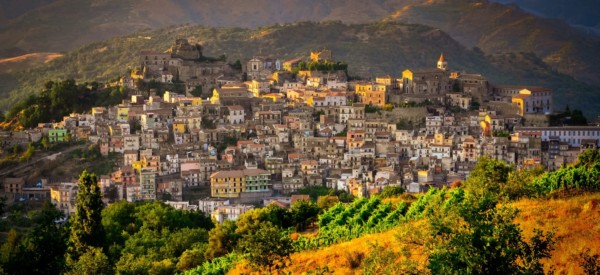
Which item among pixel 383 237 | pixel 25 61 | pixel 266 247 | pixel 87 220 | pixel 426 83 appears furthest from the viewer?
pixel 25 61

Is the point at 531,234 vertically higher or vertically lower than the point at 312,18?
lower

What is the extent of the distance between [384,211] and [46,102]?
104 feet

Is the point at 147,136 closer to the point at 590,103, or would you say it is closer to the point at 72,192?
the point at 72,192

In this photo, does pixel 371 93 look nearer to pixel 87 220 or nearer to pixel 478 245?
pixel 87 220

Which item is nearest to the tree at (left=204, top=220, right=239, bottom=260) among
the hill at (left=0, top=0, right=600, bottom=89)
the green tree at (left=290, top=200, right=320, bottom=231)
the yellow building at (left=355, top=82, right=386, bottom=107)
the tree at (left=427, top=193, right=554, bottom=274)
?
the green tree at (left=290, top=200, right=320, bottom=231)

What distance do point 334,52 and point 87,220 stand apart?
176ft

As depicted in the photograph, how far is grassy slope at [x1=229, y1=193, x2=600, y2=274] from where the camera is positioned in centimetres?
1307

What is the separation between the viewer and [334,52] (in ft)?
247

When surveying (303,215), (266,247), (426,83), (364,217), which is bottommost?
(303,215)

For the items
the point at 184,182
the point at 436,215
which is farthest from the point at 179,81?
the point at 436,215

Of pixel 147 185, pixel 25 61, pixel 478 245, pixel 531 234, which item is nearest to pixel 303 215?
pixel 531 234

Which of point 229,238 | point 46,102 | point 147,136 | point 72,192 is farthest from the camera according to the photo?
point 46,102

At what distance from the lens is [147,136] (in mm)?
43125

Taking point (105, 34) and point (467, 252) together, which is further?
point (105, 34)
